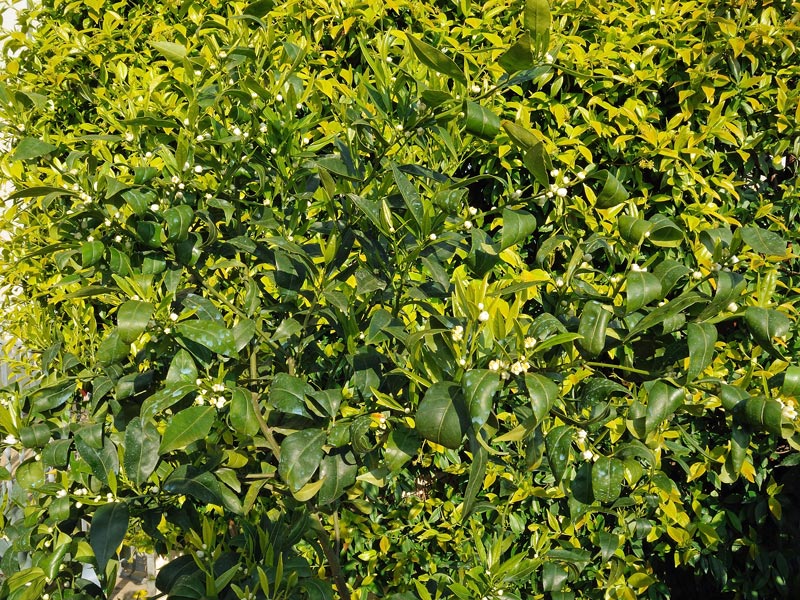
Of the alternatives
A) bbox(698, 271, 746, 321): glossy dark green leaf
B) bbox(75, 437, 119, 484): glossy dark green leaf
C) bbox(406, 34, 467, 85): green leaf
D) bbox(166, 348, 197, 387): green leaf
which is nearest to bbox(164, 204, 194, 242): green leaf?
bbox(166, 348, 197, 387): green leaf

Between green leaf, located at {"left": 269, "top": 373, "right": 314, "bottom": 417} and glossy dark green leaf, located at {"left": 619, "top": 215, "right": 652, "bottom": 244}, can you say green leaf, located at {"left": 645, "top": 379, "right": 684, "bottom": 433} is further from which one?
green leaf, located at {"left": 269, "top": 373, "right": 314, "bottom": 417}

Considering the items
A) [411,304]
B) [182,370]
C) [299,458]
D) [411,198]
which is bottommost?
[411,304]

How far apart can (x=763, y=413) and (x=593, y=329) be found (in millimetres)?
311

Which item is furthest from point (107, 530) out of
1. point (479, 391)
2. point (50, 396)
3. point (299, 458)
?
point (479, 391)

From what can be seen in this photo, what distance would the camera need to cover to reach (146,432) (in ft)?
4.42

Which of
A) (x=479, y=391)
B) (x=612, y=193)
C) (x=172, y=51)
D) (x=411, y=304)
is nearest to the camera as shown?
(x=479, y=391)

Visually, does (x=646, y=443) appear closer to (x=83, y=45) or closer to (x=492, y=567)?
(x=492, y=567)

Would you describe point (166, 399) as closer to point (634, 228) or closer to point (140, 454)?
point (140, 454)

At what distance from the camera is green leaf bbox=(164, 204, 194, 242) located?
140 centimetres

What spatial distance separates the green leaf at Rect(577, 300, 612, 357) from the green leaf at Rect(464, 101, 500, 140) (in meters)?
0.37

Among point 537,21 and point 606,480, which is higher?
point 537,21

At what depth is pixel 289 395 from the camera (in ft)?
4.54

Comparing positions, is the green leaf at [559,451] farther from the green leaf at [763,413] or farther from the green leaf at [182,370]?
the green leaf at [182,370]

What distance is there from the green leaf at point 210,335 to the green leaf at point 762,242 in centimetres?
104
